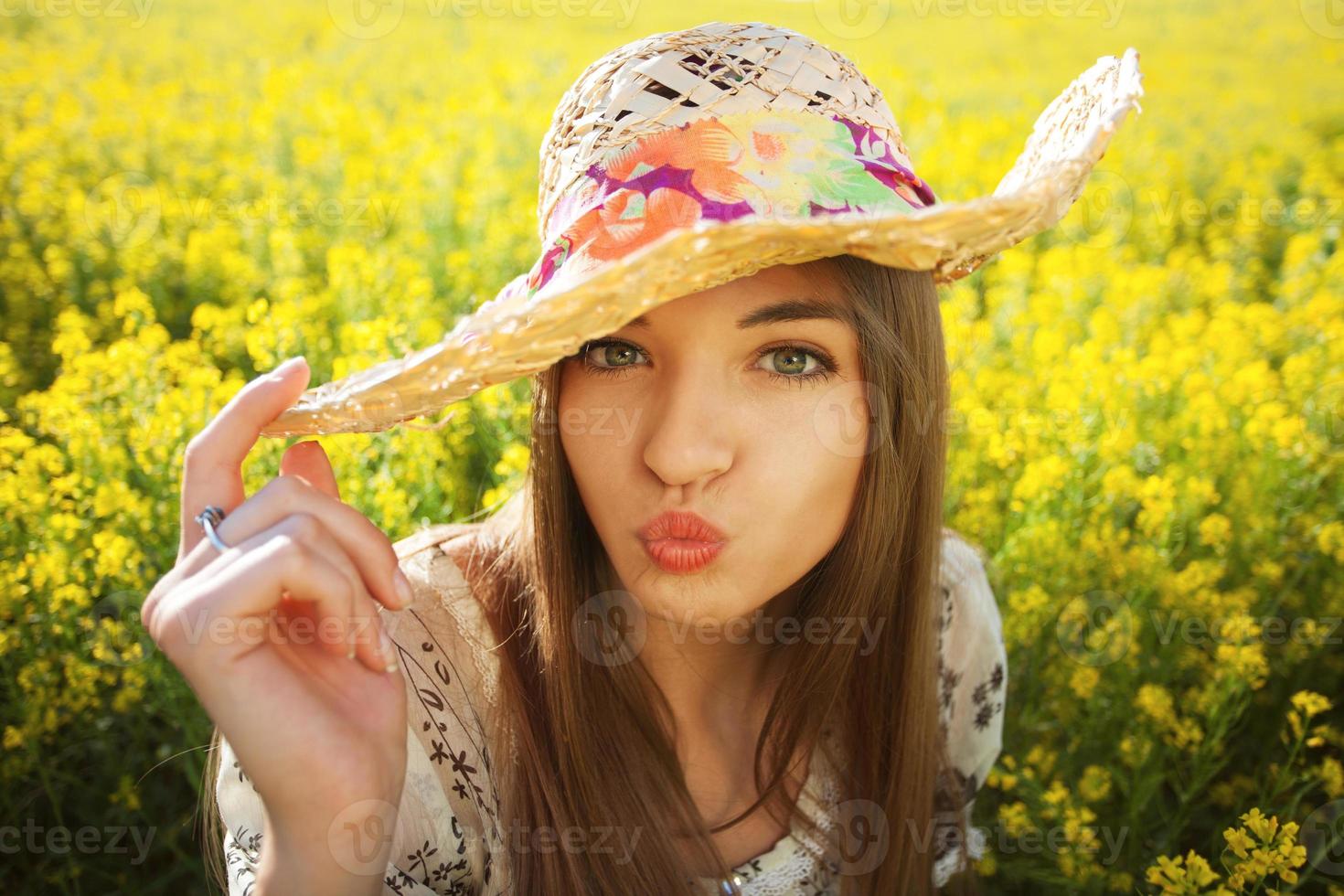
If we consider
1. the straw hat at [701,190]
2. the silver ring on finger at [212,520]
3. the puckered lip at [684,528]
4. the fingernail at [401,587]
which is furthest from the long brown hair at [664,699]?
the silver ring on finger at [212,520]

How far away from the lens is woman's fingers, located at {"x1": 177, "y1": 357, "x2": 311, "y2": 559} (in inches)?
42.8

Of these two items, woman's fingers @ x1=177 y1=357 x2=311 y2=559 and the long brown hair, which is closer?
woman's fingers @ x1=177 y1=357 x2=311 y2=559

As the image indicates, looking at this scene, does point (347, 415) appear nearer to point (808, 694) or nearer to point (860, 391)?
point (860, 391)

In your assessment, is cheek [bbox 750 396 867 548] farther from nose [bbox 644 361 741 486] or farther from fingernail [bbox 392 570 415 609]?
fingernail [bbox 392 570 415 609]

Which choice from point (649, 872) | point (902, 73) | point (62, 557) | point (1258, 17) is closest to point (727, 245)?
point (649, 872)

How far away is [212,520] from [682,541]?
54 cm

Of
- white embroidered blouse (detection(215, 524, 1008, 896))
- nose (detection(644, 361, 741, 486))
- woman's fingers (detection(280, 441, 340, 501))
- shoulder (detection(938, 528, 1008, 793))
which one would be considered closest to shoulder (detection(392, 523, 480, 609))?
white embroidered blouse (detection(215, 524, 1008, 896))

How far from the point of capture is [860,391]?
53.6 inches

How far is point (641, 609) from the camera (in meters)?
1.55

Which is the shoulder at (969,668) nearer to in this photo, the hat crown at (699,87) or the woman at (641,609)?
the woman at (641,609)

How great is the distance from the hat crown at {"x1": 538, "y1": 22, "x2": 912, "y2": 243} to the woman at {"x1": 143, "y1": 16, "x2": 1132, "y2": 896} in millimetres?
10

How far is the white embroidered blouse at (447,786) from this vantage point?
132cm

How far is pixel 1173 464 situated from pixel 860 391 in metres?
1.82

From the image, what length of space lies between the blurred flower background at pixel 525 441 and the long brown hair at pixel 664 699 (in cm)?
48
